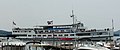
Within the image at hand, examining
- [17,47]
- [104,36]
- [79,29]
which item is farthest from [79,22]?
[17,47]

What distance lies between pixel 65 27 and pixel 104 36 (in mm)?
11204

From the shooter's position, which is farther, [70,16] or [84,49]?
[70,16]

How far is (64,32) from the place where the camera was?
83562 millimetres

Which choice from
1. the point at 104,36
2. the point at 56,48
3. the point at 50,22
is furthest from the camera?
the point at 50,22

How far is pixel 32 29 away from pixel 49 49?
53831 mm

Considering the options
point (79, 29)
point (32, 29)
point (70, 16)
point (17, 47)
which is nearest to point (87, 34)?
point (79, 29)

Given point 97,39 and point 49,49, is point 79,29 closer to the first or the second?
point 97,39

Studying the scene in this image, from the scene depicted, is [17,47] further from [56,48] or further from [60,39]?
[60,39]

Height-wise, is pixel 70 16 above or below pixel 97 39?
above

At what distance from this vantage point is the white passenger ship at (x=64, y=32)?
269 ft

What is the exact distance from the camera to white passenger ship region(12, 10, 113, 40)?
269 feet

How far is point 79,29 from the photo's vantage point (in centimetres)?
8350

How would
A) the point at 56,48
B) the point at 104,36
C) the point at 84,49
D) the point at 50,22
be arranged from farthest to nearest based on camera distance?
1. the point at 50,22
2. the point at 104,36
3. the point at 56,48
4. the point at 84,49

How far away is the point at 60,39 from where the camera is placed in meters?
82.6
